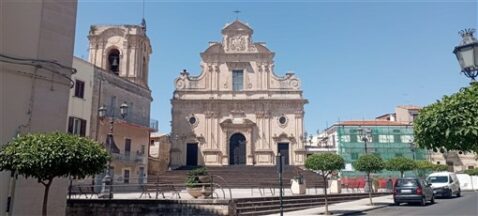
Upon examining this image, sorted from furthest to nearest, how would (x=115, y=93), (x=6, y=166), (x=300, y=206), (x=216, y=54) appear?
(x=216, y=54), (x=115, y=93), (x=300, y=206), (x=6, y=166)

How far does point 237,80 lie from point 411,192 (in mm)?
26235

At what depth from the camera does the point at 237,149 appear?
42219mm

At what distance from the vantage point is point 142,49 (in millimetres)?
35844

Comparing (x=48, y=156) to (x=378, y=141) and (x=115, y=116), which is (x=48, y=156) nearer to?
(x=115, y=116)

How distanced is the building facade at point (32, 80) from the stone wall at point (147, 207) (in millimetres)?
4064

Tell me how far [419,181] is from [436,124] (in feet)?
49.1

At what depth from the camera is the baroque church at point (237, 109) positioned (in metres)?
41.4

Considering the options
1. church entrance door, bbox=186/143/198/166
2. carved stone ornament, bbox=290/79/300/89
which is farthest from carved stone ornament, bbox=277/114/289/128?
church entrance door, bbox=186/143/198/166

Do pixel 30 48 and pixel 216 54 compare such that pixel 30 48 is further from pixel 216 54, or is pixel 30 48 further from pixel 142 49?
pixel 216 54

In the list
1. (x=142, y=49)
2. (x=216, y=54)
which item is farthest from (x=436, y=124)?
(x=216, y=54)

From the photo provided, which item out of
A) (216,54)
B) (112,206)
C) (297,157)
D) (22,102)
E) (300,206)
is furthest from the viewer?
(216,54)

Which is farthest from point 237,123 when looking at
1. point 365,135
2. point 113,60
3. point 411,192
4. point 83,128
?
point 411,192

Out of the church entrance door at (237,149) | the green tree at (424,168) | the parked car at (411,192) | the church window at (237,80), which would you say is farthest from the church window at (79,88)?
the green tree at (424,168)

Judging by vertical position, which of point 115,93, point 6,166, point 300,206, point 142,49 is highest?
point 142,49
